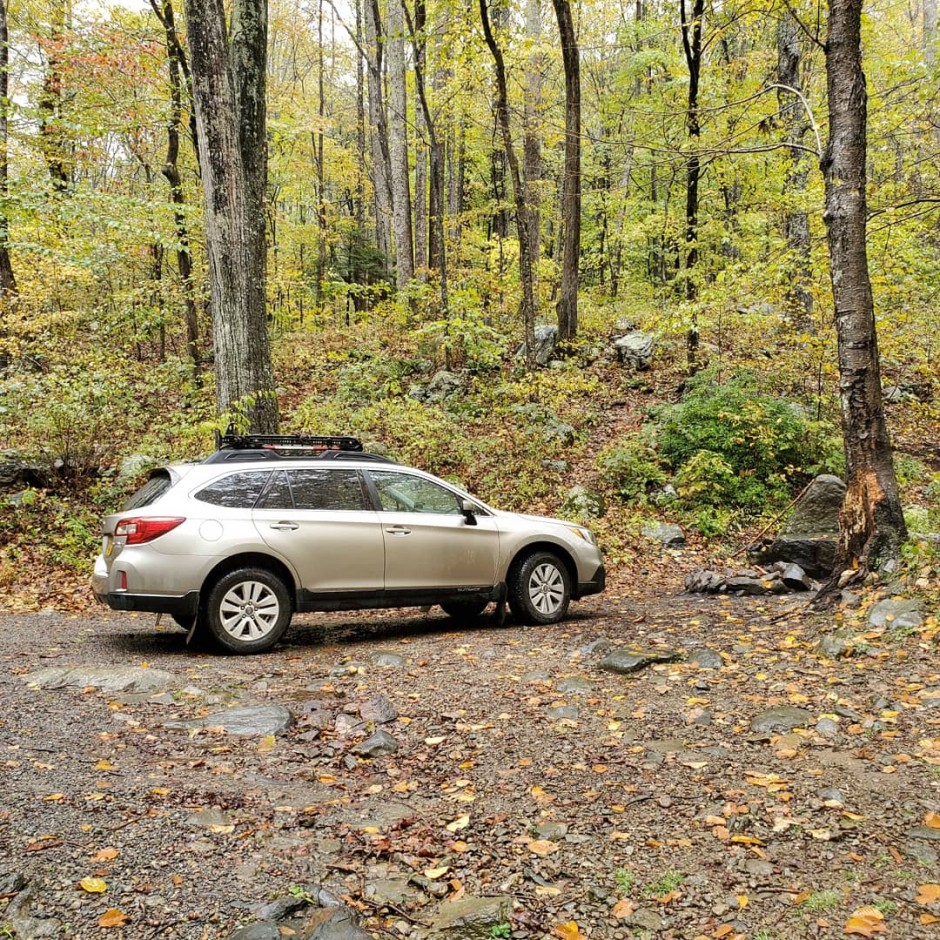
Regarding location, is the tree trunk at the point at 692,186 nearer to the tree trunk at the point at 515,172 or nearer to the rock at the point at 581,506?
the tree trunk at the point at 515,172

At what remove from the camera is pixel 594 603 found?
8.98 meters

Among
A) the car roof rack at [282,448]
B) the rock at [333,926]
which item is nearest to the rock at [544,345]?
the car roof rack at [282,448]

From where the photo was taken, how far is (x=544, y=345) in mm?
16969

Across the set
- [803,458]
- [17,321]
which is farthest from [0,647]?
[803,458]

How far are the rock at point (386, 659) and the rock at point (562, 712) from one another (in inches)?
66.9

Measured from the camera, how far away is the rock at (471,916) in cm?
267

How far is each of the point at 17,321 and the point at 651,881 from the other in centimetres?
1449

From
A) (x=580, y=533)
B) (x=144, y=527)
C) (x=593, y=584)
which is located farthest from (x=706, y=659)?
(x=144, y=527)

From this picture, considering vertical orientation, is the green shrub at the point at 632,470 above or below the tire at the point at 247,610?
above

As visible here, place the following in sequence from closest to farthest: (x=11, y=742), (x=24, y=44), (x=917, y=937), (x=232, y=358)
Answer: (x=917, y=937) → (x=11, y=742) → (x=232, y=358) → (x=24, y=44)

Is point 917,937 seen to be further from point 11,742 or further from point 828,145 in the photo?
point 828,145

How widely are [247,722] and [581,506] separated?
7.98m

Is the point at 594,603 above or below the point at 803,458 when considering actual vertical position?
below

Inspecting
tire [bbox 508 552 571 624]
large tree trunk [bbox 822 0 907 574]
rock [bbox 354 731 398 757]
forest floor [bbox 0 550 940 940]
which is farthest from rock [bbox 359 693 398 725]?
large tree trunk [bbox 822 0 907 574]
